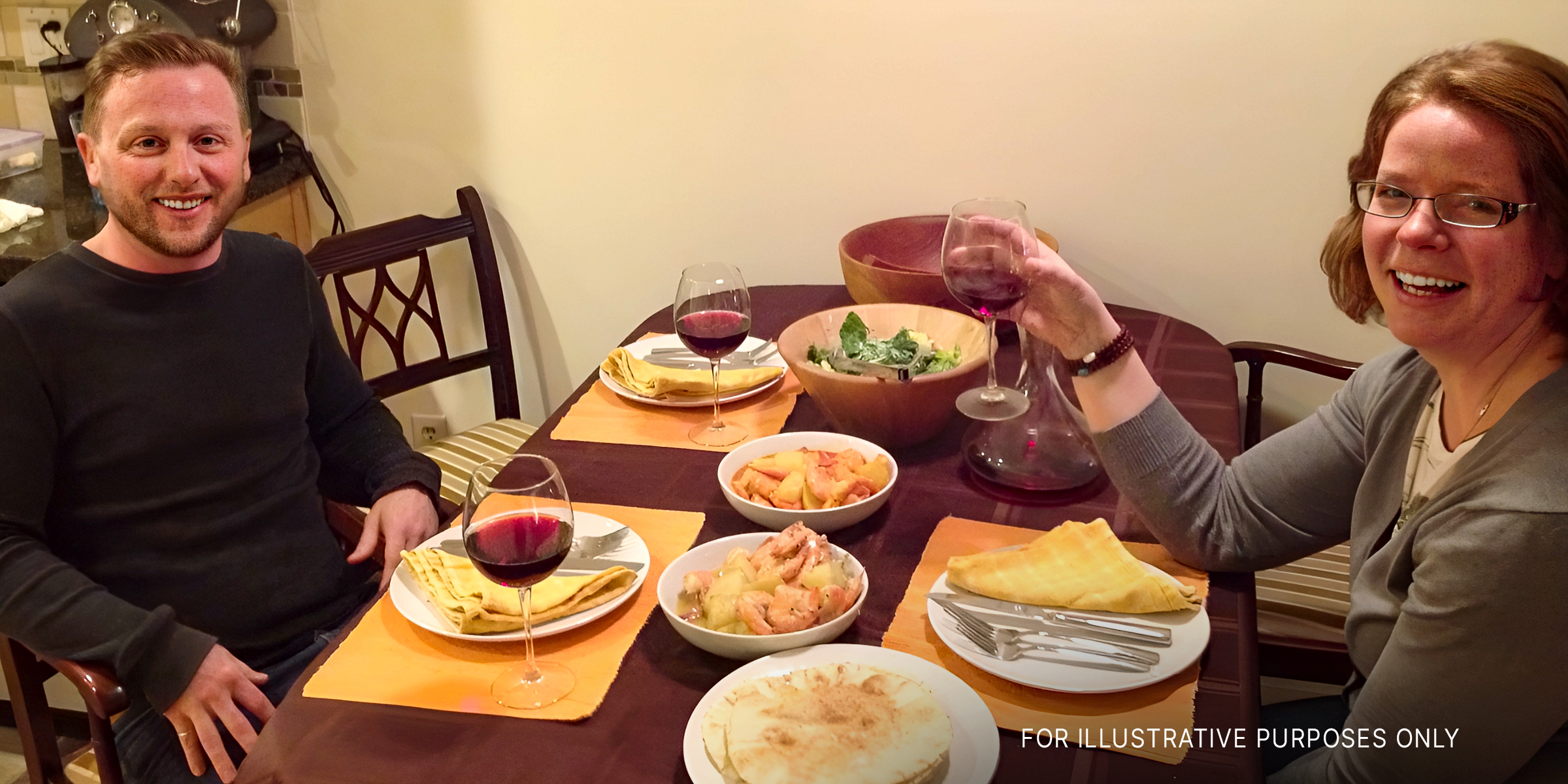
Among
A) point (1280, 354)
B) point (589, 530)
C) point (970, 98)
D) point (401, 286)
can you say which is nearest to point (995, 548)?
point (589, 530)

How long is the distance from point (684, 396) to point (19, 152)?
72.8 inches

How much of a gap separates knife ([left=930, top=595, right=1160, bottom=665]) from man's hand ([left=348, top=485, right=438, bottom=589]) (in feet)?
2.80

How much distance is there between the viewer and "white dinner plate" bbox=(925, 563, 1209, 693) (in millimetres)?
1074

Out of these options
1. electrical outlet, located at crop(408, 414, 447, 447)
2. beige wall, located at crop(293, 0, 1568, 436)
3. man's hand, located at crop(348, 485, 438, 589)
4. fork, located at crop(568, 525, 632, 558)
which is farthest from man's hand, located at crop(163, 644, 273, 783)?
electrical outlet, located at crop(408, 414, 447, 447)

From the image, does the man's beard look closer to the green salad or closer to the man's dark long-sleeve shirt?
the man's dark long-sleeve shirt

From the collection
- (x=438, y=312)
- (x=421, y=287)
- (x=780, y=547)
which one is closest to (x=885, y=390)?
(x=780, y=547)

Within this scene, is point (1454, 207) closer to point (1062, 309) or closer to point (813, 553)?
point (1062, 309)

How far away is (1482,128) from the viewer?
108 centimetres

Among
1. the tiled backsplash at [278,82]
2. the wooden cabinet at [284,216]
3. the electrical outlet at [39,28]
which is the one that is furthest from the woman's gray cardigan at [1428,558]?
the electrical outlet at [39,28]

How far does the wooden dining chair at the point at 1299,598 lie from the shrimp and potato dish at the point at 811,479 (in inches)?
22.4

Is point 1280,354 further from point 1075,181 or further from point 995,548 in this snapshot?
point 995,548

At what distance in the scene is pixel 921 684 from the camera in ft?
3.33

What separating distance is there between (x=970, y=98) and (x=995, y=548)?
1183 mm

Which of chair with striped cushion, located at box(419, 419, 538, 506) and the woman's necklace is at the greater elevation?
the woman's necklace
